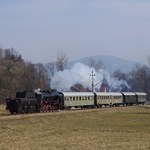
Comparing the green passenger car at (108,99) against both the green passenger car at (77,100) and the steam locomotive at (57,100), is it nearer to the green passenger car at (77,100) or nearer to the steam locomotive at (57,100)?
the steam locomotive at (57,100)

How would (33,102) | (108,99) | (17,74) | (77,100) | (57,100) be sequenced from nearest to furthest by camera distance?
(33,102) → (57,100) → (77,100) → (108,99) → (17,74)

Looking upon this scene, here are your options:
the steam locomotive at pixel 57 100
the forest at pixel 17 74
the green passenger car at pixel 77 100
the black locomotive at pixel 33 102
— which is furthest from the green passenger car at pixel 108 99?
the forest at pixel 17 74

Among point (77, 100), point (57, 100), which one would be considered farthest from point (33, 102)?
point (77, 100)

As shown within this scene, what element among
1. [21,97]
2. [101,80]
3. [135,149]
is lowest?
[135,149]

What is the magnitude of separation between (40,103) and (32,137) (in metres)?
32.9

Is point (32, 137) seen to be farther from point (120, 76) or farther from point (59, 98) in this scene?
point (120, 76)

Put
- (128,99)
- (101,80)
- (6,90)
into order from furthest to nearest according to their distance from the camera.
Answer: (101,80) → (6,90) → (128,99)

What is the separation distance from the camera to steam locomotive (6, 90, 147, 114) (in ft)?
171

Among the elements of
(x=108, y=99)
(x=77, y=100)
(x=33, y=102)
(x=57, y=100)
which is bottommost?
(x=33, y=102)

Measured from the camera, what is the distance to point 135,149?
1827cm

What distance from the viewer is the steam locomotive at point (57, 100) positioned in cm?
5197

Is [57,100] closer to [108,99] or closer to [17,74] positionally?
[108,99]

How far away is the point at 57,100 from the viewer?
202 feet

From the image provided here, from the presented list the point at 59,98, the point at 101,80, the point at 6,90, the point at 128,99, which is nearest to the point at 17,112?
the point at 59,98
